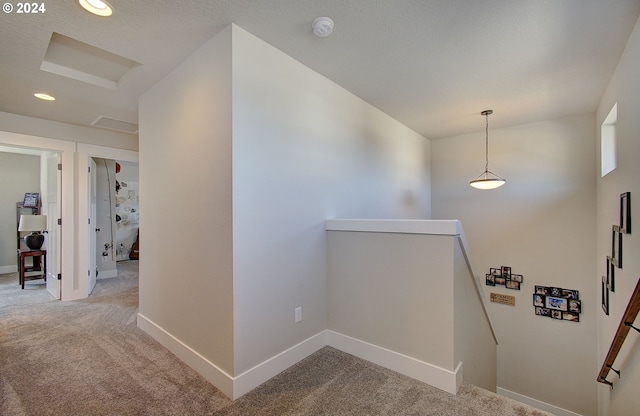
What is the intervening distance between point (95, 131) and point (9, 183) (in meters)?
3.44

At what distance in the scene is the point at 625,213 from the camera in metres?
2.34

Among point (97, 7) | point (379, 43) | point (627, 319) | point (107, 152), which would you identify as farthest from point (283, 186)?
point (107, 152)

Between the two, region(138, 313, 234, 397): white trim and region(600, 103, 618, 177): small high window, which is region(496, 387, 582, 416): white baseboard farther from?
region(138, 313, 234, 397): white trim

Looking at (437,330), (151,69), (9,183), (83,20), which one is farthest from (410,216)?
(9,183)

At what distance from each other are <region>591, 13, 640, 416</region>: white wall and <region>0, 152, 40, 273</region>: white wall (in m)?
9.20

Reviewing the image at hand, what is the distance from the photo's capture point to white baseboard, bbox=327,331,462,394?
2.05 meters

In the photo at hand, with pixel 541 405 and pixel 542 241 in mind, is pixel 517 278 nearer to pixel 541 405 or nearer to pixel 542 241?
pixel 542 241

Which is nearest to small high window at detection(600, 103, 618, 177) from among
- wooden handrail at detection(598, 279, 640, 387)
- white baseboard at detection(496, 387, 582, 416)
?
wooden handrail at detection(598, 279, 640, 387)

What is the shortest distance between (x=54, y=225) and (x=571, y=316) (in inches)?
294

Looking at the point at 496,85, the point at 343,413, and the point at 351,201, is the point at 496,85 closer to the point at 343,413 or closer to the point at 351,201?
the point at 351,201

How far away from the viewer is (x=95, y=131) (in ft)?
14.1

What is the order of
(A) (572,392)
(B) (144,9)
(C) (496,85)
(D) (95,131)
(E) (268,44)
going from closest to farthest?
(B) (144,9), (E) (268,44), (C) (496,85), (A) (572,392), (D) (95,131)

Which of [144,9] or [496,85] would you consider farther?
[496,85]

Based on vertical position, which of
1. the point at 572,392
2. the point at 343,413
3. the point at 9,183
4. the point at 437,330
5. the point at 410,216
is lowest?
the point at 572,392
